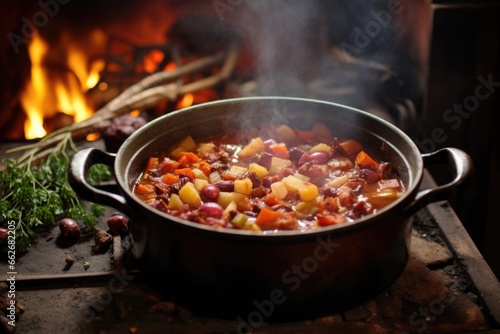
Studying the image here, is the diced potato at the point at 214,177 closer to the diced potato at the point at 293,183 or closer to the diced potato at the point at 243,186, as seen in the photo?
the diced potato at the point at 243,186

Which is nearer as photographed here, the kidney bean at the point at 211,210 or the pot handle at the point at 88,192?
the pot handle at the point at 88,192

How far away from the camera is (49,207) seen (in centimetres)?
373

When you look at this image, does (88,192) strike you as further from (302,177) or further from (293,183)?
(302,177)

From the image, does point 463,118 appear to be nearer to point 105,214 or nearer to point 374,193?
point 374,193

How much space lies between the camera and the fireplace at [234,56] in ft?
17.4

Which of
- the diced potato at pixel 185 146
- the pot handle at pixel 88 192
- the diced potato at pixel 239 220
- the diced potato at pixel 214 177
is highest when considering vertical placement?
the pot handle at pixel 88 192

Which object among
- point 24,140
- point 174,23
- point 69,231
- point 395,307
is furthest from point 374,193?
point 174,23

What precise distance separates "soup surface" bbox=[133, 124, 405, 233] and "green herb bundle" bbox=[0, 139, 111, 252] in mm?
579

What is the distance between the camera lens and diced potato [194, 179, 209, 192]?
3.40 metres

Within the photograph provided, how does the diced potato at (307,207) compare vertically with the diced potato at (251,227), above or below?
below

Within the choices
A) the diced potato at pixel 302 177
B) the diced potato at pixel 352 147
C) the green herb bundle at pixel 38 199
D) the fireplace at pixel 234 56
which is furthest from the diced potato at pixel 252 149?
the fireplace at pixel 234 56

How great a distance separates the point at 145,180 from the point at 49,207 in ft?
2.36

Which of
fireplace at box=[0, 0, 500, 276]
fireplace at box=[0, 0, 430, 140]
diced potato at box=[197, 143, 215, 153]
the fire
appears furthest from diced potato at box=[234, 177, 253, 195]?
the fire

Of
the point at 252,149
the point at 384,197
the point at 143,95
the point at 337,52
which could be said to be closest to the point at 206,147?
the point at 252,149
